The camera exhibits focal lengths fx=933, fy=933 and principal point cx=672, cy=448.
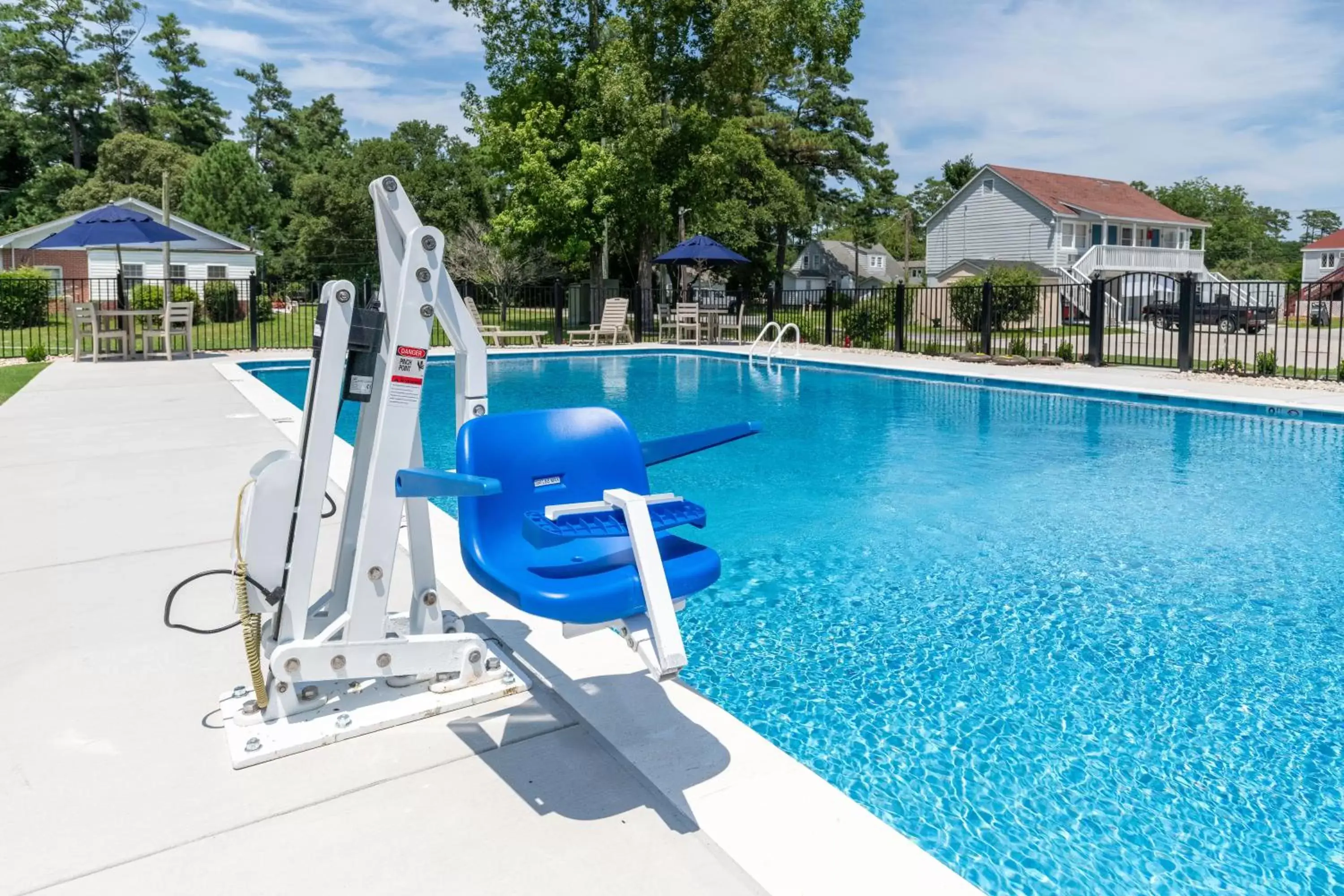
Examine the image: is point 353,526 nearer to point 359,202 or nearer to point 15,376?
point 15,376

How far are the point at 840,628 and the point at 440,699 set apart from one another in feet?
6.38

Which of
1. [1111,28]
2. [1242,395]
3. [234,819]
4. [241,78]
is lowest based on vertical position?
[234,819]

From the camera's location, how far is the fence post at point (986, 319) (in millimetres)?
15688

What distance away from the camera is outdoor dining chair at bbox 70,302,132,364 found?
14.0 m

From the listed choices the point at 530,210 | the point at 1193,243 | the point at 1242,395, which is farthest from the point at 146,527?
the point at 1193,243

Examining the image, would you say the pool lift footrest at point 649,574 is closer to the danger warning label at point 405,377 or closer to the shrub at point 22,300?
the danger warning label at point 405,377

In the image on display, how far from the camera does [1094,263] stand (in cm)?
3497

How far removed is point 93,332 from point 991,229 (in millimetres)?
33626

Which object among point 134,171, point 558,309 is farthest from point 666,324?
point 134,171

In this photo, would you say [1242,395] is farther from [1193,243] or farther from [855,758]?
[1193,243]

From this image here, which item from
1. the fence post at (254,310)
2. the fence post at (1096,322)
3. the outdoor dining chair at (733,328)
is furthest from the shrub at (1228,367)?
the fence post at (254,310)

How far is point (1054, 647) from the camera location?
3744mm

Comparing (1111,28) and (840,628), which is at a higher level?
(1111,28)

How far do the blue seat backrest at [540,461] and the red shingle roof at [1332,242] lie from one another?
5796cm
